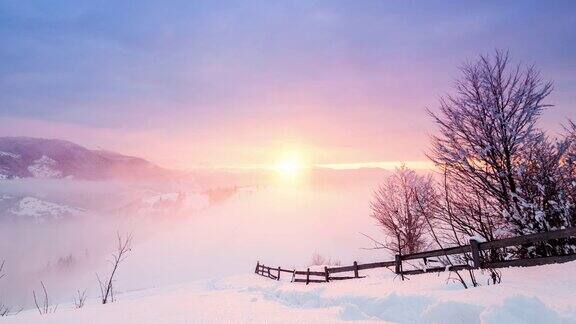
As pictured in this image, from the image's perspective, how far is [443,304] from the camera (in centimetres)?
503

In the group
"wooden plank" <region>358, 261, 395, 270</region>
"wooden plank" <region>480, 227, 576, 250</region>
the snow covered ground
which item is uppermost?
"wooden plank" <region>480, 227, 576, 250</region>

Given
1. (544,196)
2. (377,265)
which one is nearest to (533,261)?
(544,196)

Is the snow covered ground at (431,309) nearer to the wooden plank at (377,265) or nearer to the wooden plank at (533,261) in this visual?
the wooden plank at (533,261)

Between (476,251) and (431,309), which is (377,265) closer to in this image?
(476,251)

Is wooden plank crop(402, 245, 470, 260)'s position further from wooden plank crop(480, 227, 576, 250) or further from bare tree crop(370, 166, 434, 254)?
bare tree crop(370, 166, 434, 254)

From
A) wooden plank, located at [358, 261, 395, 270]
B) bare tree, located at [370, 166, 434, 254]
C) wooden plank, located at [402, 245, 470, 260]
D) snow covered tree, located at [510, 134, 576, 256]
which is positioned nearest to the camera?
wooden plank, located at [402, 245, 470, 260]

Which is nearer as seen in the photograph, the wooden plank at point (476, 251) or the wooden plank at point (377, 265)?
the wooden plank at point (476, 251)

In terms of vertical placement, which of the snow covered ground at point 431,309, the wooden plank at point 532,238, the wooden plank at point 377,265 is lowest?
the wooden plank at point 377,265

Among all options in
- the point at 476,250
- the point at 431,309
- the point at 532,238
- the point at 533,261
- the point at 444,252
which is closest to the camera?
the point at 431,309

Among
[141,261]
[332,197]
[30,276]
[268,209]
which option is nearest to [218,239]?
[141,261]

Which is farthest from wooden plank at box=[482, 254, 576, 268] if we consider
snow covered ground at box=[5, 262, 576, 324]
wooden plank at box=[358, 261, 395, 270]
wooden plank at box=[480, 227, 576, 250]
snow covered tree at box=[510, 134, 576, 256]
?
wooden plank at box=[358, 261, 395, 270]

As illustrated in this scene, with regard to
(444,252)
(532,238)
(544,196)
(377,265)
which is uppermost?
(544,196)

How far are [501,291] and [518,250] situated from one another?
5847 millimetres

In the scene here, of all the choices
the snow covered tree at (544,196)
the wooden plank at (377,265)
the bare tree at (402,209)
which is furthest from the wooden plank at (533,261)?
the bare tree at (402,209)
